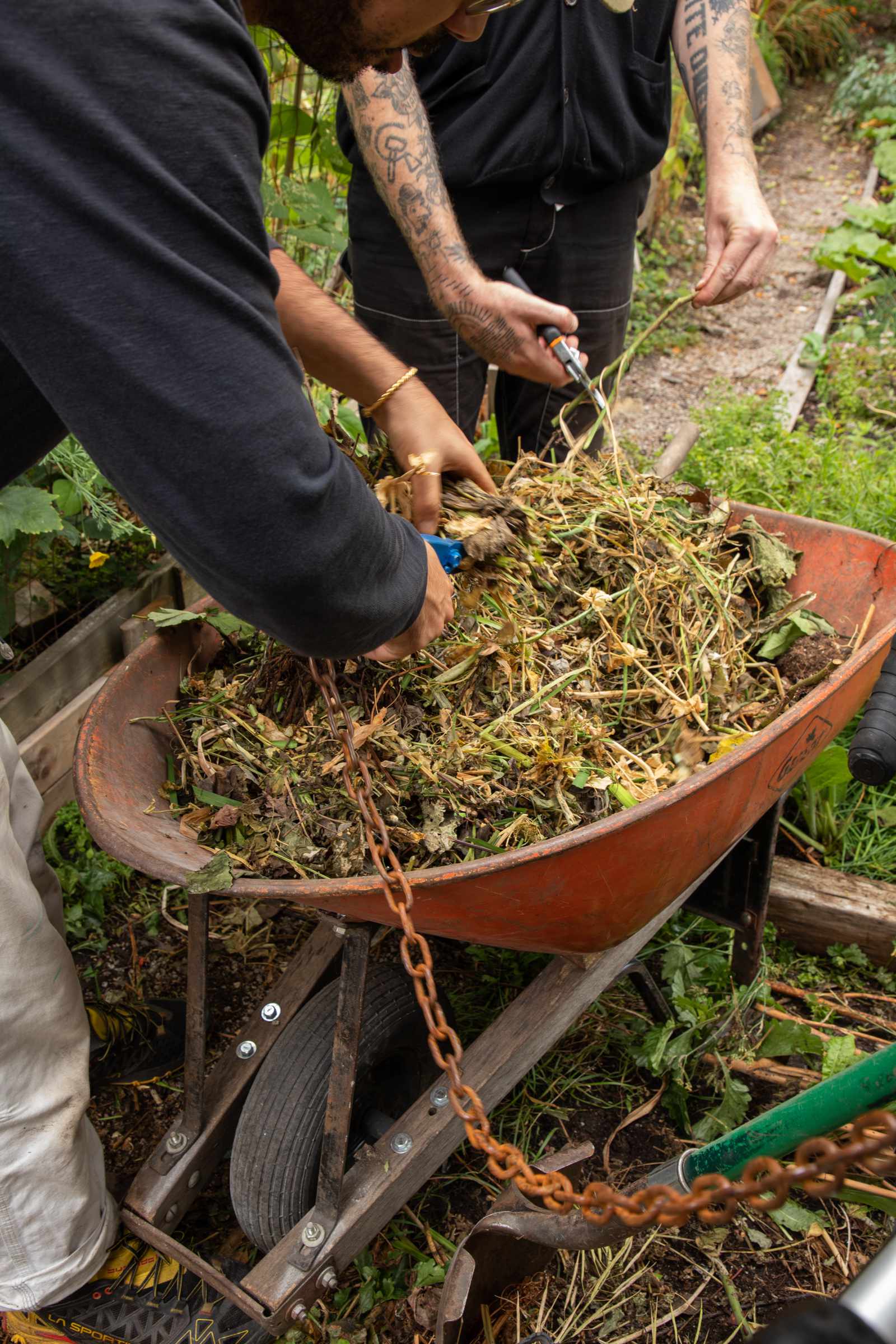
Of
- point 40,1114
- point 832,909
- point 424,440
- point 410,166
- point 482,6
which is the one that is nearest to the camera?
point 482,6

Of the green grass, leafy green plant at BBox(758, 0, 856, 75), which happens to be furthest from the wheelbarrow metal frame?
leafy green plant at BBox(758, 0, 856, 75)

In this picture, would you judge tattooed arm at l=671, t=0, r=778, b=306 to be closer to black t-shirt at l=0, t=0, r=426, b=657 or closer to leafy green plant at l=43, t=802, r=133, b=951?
black t-shirt at l=0, t=0, r=426, b=657

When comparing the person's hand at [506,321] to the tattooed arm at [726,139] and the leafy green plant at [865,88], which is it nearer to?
the tattooed arm at [726,139]

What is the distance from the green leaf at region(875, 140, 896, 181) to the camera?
22.3 feet

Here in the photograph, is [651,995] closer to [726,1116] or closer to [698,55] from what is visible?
[726,1116]

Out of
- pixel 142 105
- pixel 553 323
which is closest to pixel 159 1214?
pixel 142 105

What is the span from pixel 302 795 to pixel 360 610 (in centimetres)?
67

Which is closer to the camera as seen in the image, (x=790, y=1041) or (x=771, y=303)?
(x=790, y=1041)

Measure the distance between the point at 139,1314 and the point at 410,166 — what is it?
240cm

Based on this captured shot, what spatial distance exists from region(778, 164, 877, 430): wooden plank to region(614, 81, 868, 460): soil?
0.32 feet

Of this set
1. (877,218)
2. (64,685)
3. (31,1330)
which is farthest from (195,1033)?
(877,218)

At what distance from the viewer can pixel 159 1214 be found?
5.98 feet

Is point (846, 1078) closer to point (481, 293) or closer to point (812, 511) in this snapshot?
point (481, 293)

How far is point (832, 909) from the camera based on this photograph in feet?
8.12
